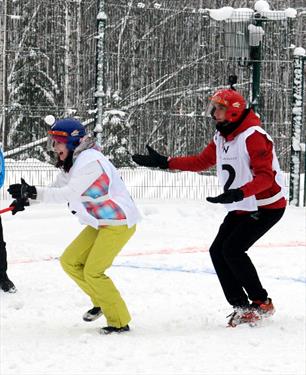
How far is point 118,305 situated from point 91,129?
6730 mm

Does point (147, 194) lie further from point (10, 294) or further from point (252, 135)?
point (252, 135)

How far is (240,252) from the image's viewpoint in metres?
6.24

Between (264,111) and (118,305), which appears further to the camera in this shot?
(264,111)

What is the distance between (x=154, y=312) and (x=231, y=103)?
69.5 inches

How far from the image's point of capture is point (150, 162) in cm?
665

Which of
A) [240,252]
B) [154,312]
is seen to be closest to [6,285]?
[154,312]

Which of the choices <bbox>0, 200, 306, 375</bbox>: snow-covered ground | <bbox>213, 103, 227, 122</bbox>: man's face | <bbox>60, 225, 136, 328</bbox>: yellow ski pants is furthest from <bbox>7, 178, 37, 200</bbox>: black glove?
<bbox>213, 103, 227, 122</bbox>: man's face

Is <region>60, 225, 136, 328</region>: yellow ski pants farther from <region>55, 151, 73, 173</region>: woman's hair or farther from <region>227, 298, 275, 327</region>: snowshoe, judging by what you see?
<region>227, 298, 275, 327</region>: snowshoe

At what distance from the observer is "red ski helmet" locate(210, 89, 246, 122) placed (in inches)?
245

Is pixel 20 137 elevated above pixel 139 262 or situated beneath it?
elevated above

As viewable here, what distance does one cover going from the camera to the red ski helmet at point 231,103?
6.21 m

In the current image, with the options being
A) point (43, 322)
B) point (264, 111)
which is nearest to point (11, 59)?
point (264, 111)

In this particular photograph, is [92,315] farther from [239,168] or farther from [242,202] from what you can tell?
[239,168]

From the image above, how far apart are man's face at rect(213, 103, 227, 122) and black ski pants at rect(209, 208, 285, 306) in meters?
0.71
